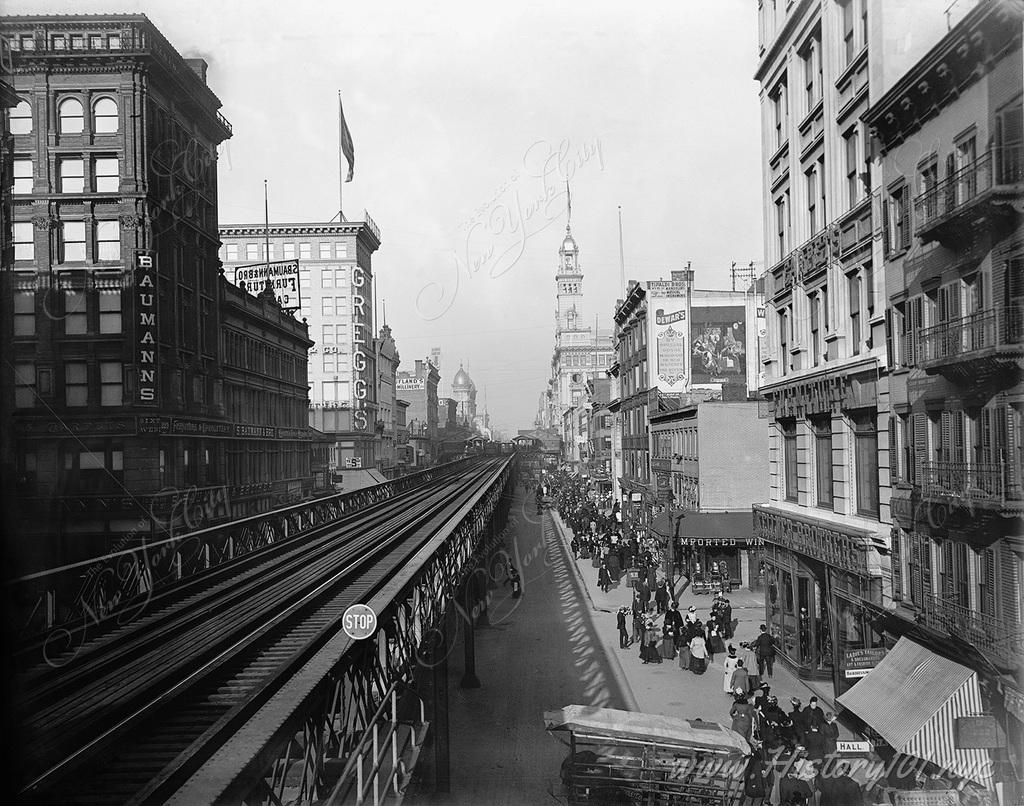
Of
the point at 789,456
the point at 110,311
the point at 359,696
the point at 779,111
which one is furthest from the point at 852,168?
the point at 110,311

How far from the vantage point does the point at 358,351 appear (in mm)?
85875

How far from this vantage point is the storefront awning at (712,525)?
35656 millimetres

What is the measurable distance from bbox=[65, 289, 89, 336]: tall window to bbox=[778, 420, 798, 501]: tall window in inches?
1029

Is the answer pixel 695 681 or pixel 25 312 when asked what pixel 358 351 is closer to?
pixel 25 312

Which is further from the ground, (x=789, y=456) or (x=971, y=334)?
(x=971, y=334)

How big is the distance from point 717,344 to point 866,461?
133ft

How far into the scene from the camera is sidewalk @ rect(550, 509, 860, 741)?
19.9 meters

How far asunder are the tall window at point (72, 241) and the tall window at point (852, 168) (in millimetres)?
26726

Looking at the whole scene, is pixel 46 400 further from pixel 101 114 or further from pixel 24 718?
pixel 24 718

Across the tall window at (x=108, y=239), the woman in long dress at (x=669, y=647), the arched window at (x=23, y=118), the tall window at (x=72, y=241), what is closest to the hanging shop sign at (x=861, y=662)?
→ the woman in long dress at (x=669, y=647)

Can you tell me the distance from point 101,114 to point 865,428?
28807 millimetres

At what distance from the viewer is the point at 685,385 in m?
58.6

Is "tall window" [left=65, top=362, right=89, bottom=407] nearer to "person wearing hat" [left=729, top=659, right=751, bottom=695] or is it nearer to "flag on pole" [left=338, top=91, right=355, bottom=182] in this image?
"flag on pole" [left=338, top=91, right=355, bottom=182]

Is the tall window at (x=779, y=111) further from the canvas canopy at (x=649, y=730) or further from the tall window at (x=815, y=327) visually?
the canvas canopy at (x=649, y=730)
